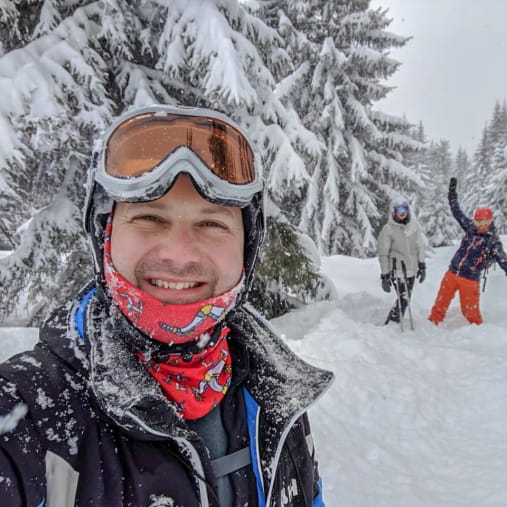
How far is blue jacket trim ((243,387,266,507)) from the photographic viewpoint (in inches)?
54.1

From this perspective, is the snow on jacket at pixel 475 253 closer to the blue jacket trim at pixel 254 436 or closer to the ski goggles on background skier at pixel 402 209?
the ski goggles on background skier at pixel 402 209

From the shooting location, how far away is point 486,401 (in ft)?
14.6

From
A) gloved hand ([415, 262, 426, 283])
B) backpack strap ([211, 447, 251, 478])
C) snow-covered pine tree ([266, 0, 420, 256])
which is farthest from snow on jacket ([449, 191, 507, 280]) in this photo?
snow-covered pine tree ([266, 0, 420, 256])

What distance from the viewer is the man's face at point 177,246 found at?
1.42 metres

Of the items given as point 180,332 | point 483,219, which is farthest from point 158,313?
point 483,219

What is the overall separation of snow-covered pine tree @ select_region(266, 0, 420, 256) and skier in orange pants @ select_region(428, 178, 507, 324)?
7838mm

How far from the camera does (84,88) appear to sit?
180 inches

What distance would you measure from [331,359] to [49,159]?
16.7ft

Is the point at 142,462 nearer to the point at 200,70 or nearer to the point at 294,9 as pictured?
the point at 200,70

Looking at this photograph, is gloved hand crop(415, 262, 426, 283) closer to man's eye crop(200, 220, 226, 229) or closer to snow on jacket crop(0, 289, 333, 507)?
snow on jacket crop(0, 289, 333, 507)

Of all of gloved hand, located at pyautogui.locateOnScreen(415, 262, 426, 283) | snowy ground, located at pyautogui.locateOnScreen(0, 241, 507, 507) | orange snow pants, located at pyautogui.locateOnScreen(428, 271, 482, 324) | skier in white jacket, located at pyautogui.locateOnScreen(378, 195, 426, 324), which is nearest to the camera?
snowy ground, located at pyautogui.locateOnScreen(0, 241, 507, 507)

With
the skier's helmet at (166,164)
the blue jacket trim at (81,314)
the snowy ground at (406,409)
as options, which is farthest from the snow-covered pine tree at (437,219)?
the blue jacket trim at (81,314)

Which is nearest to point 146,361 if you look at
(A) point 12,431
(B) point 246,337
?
(A) point 12,431

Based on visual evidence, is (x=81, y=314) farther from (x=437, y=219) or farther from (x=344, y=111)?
(x=437, y=219)
